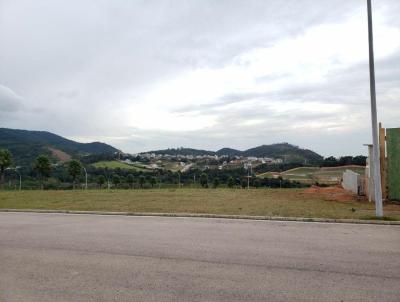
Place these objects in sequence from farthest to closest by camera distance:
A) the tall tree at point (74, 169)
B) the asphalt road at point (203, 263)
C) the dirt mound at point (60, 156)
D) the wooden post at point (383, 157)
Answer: the dirt mound at point (60, 156), the tall tree at point (74, 169), the wooden post at point (383, 157), the asphalt road at point (203, 263)

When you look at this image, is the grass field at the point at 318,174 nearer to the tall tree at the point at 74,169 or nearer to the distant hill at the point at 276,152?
the distant hill at the point at 276,152

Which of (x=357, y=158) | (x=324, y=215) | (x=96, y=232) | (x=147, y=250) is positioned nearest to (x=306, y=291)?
(x=147, y=250)

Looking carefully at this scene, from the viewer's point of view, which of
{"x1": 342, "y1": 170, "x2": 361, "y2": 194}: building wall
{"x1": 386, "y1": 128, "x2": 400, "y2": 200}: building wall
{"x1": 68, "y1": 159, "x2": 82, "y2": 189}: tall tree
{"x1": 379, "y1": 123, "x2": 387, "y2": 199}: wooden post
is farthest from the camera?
{"x1": 68, "y1": 159, "x2": 82, "y2": 189}: tall tree

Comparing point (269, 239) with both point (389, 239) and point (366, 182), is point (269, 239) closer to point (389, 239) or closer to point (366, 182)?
point (389, 239)

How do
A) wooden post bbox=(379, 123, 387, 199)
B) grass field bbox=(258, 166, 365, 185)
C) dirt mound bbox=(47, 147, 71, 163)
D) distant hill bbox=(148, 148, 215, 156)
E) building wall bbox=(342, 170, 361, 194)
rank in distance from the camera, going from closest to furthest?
wooden post bbox=(379, 123, 387, 199)
building wall bbox=(342, 170, 361, 194)
grass field bbox=(258, 166, 365, 185)
dirt mound bbox=(47, 147, 71, 163)
distant hill bbox=(148, 148, 215, 156)

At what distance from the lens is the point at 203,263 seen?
250 inches

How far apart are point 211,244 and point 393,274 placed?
11.3 ft

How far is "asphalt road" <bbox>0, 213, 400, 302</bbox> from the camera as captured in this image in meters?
4.93

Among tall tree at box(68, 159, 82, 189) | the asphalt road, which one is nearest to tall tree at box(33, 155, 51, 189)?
tall tree at box(68, 159, 82, 189)

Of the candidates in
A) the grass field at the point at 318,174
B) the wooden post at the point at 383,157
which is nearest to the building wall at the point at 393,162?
the wooden post at the point at 383,157

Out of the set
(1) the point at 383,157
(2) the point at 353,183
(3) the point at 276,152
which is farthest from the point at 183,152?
(1) the point at 383,157

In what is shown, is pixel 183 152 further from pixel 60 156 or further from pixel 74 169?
pixel 74 169

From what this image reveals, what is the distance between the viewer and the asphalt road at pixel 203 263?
4930 millimetres

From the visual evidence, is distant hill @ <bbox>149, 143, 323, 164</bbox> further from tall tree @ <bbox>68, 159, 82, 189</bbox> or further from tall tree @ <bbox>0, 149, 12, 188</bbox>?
tall tree @ <bbox>0, 149, 12, 188</bbox>
